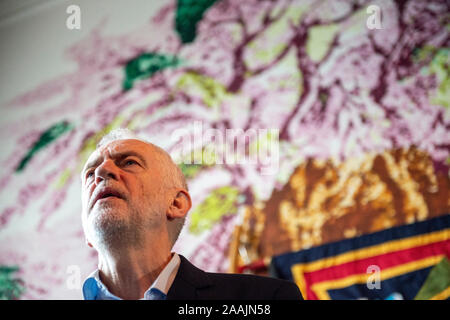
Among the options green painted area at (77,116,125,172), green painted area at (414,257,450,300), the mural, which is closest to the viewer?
green painted area at (414,257,450,300)

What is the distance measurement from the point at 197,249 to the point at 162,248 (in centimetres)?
185

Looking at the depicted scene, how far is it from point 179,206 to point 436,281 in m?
1.76

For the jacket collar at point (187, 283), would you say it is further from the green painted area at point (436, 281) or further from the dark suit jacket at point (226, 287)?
the green painted area at point (436, 281)

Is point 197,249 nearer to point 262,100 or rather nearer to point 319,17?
point 262,100

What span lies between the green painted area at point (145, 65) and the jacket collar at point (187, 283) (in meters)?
2.57

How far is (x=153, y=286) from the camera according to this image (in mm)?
1248

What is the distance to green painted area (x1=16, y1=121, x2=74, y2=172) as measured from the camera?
3.68m

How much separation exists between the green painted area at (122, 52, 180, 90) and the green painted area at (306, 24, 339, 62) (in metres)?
0.93

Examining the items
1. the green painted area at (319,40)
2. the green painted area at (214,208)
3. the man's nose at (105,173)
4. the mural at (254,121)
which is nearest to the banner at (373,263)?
the mural at (254,121)
